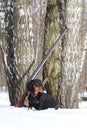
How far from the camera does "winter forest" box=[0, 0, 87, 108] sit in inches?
245

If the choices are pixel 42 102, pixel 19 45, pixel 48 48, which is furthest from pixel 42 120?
pixel 48 48

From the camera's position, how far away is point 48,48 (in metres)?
6.51

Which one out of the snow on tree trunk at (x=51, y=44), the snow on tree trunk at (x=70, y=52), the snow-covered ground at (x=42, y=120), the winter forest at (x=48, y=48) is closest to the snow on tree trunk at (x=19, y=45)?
the winter forest at (x=48, y=48)

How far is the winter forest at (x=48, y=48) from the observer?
623cm

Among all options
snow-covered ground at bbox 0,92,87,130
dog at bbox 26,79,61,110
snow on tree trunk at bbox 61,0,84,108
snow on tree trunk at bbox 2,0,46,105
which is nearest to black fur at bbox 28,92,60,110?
dog at bbox 26,79,61,110

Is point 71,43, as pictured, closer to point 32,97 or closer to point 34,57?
point 34,57

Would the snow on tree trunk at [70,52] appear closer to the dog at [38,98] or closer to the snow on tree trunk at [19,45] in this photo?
the snow on tree trunk at [19,45]

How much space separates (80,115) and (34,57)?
2.36 metres

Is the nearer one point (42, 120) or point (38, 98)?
point (42, 120)

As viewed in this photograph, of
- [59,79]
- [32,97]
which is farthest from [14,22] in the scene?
[32,97]

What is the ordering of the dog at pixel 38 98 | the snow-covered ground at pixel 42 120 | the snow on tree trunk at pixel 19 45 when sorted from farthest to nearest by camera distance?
the snow on tree trunk at pixel 19 45 → the dog at pixel 38 98 → the snow-covered ground at pixel 42 120

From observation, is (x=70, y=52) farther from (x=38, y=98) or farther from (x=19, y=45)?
(x=38, y=98)

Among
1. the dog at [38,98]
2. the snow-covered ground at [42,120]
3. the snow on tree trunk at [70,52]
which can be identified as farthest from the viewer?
the snow on tree trunk at [70,52]

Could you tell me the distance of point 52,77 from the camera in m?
6.47
